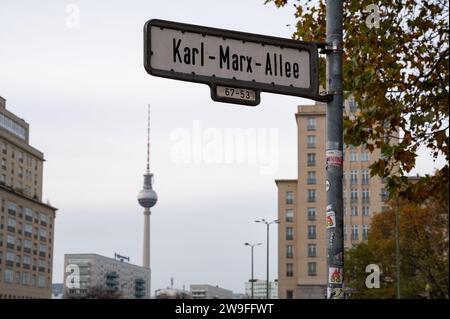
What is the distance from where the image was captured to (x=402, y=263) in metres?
64.5

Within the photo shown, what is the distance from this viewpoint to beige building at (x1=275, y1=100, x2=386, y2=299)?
13138cm

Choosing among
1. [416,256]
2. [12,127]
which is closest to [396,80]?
[416,256]

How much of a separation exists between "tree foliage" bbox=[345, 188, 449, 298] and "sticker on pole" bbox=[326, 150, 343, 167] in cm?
5476

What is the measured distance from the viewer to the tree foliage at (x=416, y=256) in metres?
61.3

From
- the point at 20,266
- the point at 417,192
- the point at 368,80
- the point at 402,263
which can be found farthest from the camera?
the point at 20,266

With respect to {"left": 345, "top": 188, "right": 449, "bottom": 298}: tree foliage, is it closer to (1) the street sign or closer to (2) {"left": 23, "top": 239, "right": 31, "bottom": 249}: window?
(1) the street sign

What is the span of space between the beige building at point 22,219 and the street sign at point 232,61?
128541 millimetres

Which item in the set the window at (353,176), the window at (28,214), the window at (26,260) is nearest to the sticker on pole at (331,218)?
the window at (353,176)

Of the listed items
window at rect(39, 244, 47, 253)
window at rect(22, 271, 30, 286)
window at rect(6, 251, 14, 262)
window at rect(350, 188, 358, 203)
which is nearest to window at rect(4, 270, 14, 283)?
window at rect(6, 251, 14, 262)

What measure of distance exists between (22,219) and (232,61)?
Result: 141178 millimetres
